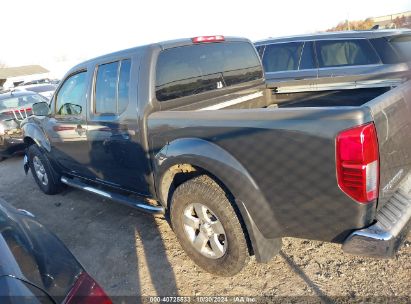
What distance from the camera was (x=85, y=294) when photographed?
5.19 feet

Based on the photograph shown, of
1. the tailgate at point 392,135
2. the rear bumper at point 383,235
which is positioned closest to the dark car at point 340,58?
the tailgate at point 392,135

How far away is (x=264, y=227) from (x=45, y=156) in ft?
12.8

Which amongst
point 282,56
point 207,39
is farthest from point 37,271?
point 282,56

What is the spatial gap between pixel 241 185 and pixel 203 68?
154 centimetres

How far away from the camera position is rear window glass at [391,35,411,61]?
5352 millimetres

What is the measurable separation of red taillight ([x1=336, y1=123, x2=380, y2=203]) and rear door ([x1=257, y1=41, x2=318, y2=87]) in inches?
153

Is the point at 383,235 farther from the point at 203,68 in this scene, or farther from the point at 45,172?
the point at 45,172

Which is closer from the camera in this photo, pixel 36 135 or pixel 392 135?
pixel 392 135

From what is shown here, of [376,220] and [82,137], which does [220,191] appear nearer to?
[376,220]

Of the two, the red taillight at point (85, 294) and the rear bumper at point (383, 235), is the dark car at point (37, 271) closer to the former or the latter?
the red taillight at point (85, 294)

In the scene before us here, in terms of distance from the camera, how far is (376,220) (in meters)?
2.17

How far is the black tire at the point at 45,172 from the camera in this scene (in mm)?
5129

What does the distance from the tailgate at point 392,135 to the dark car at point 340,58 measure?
224 cm

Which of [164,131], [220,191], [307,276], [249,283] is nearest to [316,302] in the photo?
[307,276]
